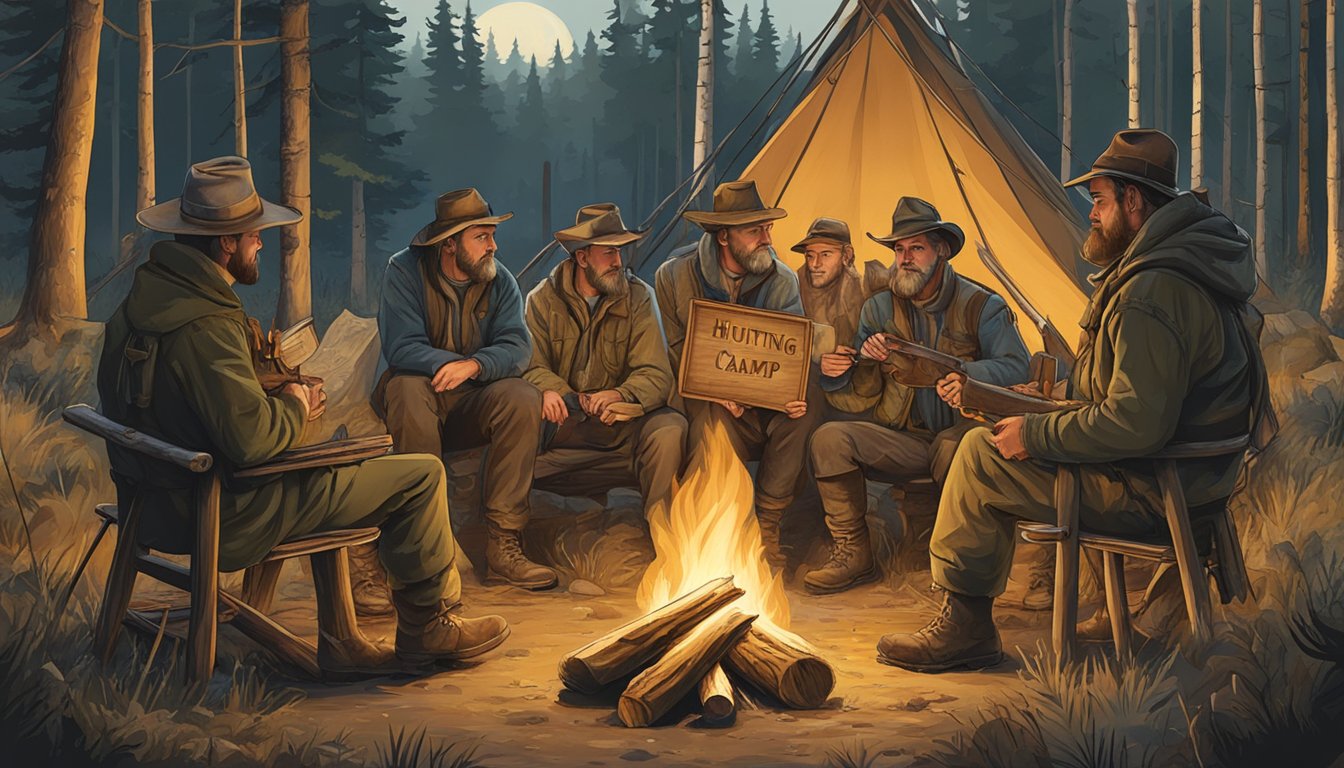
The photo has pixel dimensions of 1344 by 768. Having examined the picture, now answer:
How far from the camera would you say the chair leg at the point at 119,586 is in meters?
4.67

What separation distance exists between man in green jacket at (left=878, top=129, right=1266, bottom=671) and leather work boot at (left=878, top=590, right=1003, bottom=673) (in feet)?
0.17

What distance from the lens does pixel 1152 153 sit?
4914 mm

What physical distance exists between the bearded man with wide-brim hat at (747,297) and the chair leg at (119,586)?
2.58 m

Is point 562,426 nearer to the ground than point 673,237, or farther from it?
nearer to the ground

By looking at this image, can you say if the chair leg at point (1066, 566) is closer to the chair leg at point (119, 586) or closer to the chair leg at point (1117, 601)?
the chair leg at point (1117, 601)

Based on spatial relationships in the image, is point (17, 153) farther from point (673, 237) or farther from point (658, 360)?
point (658, 360)

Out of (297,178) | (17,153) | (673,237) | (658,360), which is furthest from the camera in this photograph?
(17,153)

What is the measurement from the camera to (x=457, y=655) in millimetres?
5203

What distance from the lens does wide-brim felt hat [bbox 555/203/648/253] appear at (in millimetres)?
6480

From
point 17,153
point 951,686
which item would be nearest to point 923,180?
point 951,686

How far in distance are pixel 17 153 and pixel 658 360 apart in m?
17.9

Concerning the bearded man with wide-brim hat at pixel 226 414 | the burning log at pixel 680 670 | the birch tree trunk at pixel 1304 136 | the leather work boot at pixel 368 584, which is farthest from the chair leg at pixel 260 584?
the birch tree trunk at pixel 1304 136

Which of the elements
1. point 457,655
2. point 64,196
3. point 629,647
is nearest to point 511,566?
point 457,655

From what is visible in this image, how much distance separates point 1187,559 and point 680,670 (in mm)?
1691
